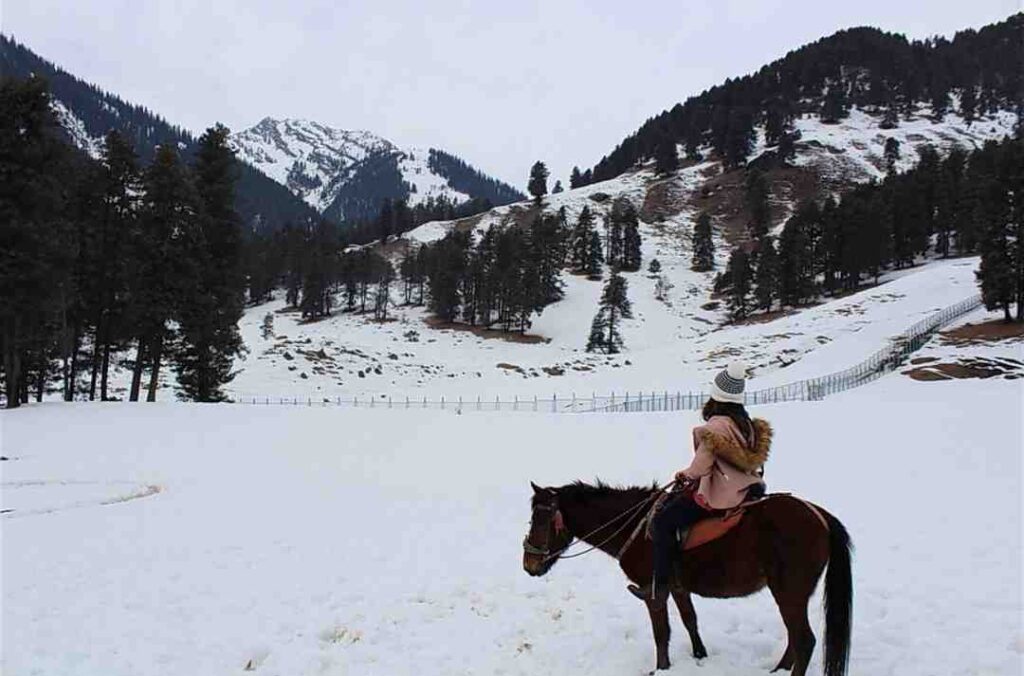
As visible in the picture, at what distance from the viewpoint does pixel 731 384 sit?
5227 millimetres

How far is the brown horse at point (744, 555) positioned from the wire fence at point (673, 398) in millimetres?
24337

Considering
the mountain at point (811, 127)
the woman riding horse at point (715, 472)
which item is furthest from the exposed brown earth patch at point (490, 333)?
the woman riding horse at point (715, 472)

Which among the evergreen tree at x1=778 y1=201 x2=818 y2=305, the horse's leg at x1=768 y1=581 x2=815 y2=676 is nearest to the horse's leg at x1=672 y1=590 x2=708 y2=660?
the horse's leg at x1=768 y1=581 x2=815 y2=676

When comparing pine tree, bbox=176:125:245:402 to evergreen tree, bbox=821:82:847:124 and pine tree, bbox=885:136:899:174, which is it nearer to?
pine tree, bbox=885:136:899:174

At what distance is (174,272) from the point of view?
27594mm

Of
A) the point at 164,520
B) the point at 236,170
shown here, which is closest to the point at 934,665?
the point at 164,520

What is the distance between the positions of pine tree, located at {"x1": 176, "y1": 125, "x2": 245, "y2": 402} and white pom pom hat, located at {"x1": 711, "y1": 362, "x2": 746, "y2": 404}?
91.1ft

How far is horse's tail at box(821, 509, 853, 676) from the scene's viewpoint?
16.0 ft

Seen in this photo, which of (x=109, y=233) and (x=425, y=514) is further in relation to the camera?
(x=109, y=233)

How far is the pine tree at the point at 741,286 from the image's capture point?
7275 centimetres

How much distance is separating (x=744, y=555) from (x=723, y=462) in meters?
0.79

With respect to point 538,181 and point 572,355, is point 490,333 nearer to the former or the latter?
point 572,355

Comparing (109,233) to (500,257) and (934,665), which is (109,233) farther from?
(500,257)

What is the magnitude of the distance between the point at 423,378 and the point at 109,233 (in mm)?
27189
